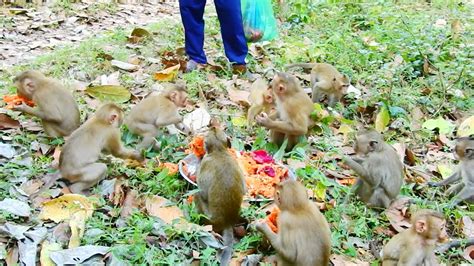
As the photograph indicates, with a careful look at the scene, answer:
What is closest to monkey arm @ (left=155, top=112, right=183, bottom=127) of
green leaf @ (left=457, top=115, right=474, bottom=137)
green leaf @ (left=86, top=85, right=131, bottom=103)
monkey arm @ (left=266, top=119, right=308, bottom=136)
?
monkey arm @ (left=266, top=119, right=308, bottom=136)

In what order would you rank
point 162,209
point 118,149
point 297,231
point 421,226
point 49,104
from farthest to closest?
point 49,104 < point 118,149 < point 162,209 < point 421,226 < point 297,231

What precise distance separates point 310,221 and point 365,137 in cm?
148

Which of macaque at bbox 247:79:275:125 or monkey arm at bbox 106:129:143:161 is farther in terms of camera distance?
macaque at bbox 247:79:275:125

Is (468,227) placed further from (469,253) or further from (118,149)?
(118,149)

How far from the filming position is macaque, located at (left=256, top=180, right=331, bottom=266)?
3.95 m

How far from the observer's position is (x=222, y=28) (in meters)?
7.70

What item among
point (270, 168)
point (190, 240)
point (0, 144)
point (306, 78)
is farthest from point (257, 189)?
point (306, 78)

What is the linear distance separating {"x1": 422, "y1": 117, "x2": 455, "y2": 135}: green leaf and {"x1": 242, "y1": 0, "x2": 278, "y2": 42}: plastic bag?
3.07 m

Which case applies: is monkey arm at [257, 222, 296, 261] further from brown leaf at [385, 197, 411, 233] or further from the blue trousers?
the blue trousers

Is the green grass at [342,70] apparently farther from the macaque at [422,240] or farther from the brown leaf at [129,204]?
the macaque at [422,240]

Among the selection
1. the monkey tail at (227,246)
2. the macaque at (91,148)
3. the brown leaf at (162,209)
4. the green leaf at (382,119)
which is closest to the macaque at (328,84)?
the green leaf at (382,119)

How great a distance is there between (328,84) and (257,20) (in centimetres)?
225

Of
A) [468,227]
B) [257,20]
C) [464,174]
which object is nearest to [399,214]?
[468,227]

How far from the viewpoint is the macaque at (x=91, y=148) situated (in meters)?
4.77
